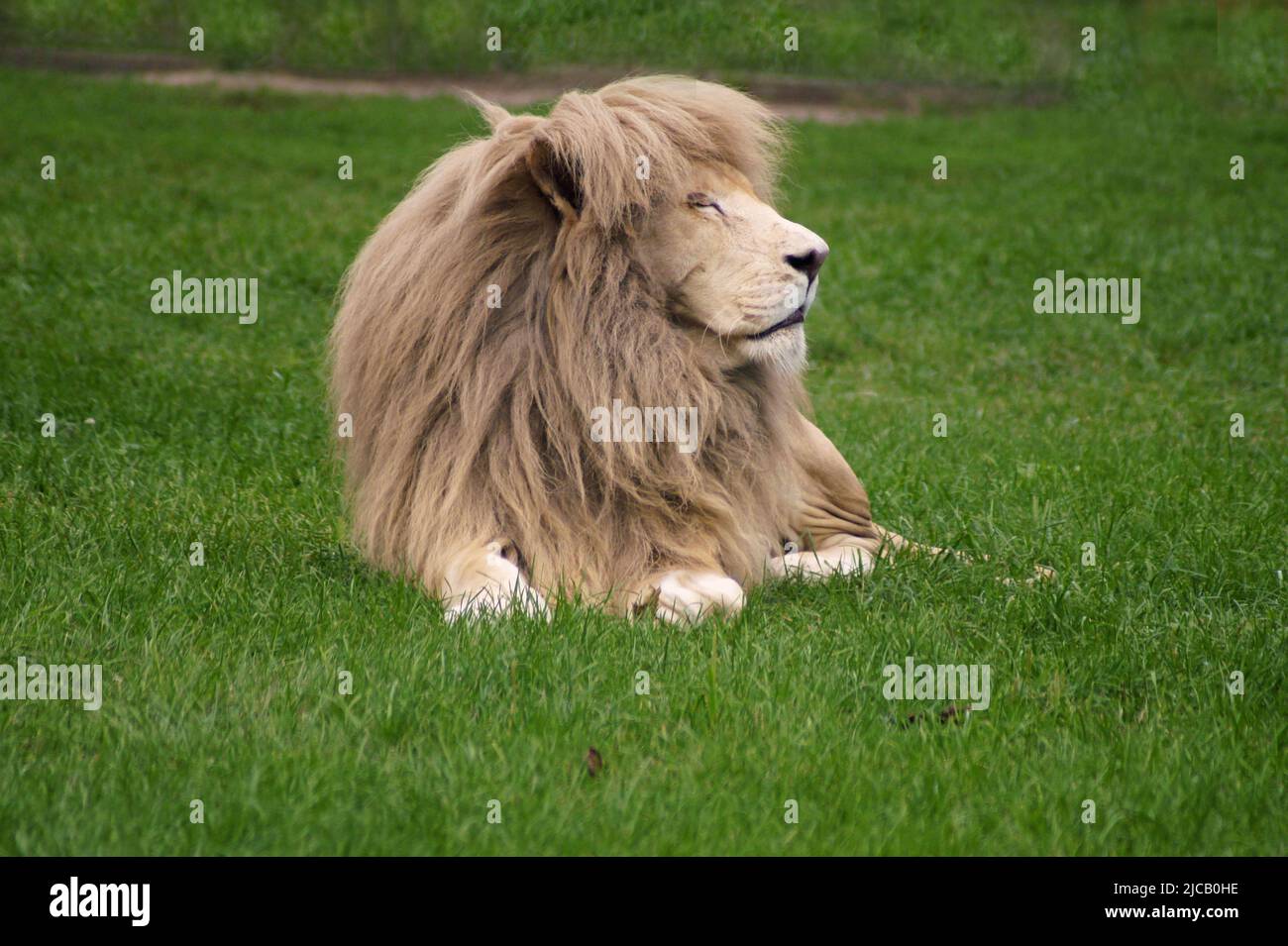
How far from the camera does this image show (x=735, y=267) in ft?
15.4

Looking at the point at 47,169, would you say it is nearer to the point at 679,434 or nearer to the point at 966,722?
the point at 679,434

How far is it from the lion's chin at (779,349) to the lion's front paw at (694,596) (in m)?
0.68

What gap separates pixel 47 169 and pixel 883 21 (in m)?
10.5

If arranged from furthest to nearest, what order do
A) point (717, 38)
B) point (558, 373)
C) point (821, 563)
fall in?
1. point (717, 38)
2. point (821, 563)
3. point (558, 373)

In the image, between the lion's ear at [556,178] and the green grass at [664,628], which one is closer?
the green grass at [664,628]

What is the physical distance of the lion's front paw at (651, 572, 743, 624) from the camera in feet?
15.1

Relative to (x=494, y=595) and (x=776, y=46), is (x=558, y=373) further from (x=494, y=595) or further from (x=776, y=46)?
(x=776, y=46)

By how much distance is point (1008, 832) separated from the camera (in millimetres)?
3322

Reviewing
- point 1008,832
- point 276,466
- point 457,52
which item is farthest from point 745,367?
point 457,52

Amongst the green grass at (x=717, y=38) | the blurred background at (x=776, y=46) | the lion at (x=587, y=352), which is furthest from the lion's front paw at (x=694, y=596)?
the blurred background at (x=776, y=46)

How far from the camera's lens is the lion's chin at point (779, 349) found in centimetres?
472

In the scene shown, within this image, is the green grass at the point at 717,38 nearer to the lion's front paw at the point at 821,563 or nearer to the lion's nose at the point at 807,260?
the lion's front paw at the point at 821,563

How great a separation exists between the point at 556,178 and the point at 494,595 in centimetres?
128

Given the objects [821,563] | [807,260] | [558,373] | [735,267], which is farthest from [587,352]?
[821,563]
